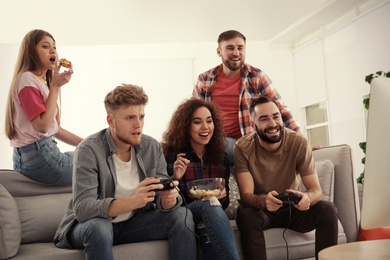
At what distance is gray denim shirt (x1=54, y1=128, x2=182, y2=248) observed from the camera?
225 centimetres

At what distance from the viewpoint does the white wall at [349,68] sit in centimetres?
631

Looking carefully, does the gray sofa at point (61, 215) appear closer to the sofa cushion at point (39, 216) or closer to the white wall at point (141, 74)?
the sofa cushion at point (39, 216)

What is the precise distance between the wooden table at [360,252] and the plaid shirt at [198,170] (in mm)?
1379

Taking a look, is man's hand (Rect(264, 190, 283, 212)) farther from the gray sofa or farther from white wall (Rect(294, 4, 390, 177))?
white wall (Rect(294, 4, 390, 177))

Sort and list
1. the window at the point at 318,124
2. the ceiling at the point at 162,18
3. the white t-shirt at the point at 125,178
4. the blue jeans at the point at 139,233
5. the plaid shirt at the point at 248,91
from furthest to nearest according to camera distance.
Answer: the window at the point at 318,124, the ceiling at the point at 162,18, the plaid shirt at the point at 248,91, the white t-shirt at the point at 125,178, the blue jeans at the point at 139,233

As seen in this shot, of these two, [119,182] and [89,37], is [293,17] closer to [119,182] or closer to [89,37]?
[89,37]

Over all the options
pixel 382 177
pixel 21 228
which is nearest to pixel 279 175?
pixel 21 228

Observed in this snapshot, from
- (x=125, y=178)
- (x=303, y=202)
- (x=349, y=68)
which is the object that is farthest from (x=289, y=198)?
(x=349, y=68)

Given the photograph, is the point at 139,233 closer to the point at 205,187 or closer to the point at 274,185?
the point at 205,187

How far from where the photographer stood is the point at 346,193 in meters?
3.00

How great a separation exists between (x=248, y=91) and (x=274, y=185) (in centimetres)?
92

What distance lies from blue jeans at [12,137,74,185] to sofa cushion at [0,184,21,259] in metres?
0.26

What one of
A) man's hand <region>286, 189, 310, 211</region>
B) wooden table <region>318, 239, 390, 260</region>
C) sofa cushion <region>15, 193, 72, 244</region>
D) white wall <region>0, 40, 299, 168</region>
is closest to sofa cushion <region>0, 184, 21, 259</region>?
sofa cushion <region>15, 193, 72, 244</region>

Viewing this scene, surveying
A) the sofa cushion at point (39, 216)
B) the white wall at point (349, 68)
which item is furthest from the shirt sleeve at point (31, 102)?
the white wall at point (349, 68)
